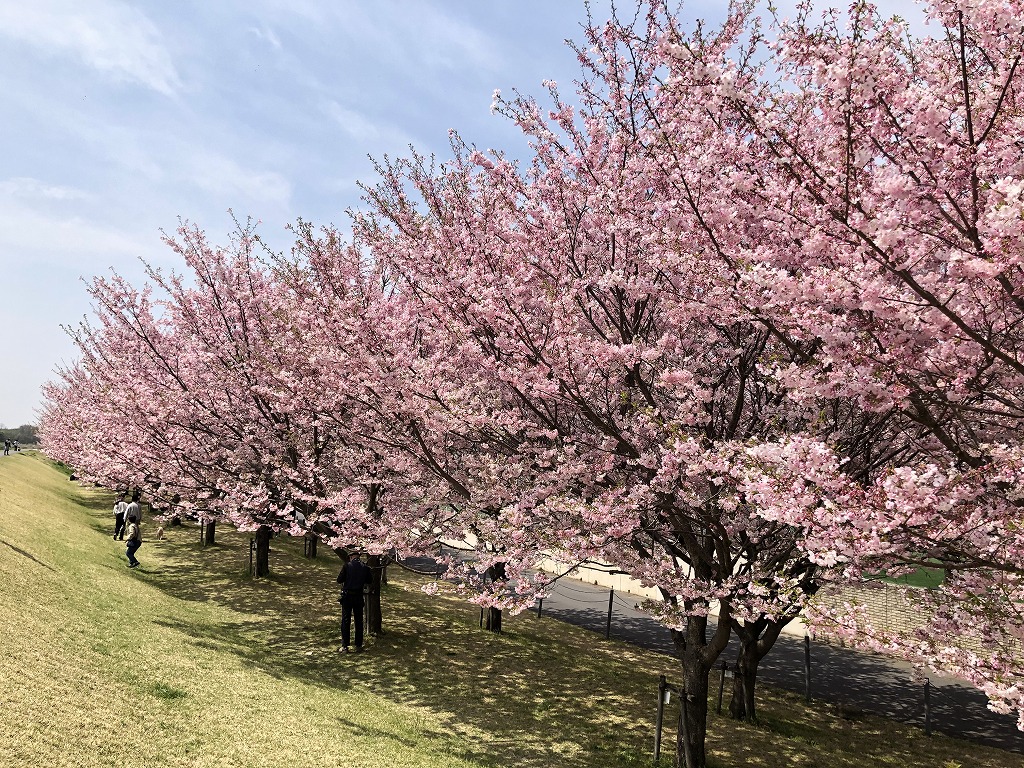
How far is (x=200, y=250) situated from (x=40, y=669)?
34.8ft

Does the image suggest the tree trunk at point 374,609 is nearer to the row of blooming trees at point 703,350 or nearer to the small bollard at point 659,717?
the row of blooming trees at point 703,350

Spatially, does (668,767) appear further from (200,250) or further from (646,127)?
(200,250)

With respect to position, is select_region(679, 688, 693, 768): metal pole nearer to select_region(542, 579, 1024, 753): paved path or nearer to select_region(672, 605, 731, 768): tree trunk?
select_region(672, 605, 731, 768): tree trunk

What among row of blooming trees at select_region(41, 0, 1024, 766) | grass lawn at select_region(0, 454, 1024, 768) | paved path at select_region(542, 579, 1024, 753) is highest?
row of blooming trees at select_region(41, 0, 1024, 766)

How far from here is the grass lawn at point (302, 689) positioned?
6059 millimetres

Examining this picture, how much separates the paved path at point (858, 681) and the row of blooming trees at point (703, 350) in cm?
377

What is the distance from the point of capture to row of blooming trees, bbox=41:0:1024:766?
4457mm

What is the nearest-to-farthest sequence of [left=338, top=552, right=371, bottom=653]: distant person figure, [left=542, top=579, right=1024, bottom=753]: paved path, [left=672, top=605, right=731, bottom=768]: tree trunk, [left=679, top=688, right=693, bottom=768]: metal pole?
1. [left=679, top=688, right=693, bottom=768]: metal pole
2. [left=672, top=605, right=731, bottom=768]: tree trunk
3. [left=542, top=579, right=1024, bottom=753]: paved path
4. [left=338, top=552, right=371, bottom=653]: distant person figure

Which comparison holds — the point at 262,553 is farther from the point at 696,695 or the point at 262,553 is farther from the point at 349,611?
the point at 696,695

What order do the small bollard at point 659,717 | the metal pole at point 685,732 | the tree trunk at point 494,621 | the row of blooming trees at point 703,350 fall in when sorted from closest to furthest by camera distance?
1. the row of blooming trees at point 703,350
2. the metal pole at point 685,732
3. the small bollard at point 659,717
4. the tree trunk at point 494,621

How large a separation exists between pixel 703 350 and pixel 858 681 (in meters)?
10.6

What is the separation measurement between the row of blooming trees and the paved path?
3773mm

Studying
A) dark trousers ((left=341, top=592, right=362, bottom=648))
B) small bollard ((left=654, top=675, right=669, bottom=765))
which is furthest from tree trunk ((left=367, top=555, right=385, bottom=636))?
small bollard ((left=654, top=675, right=669, bottom=765))

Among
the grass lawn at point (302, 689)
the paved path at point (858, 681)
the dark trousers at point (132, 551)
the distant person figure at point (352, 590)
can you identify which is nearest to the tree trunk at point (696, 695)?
the grass lawn at point (302, 689)
